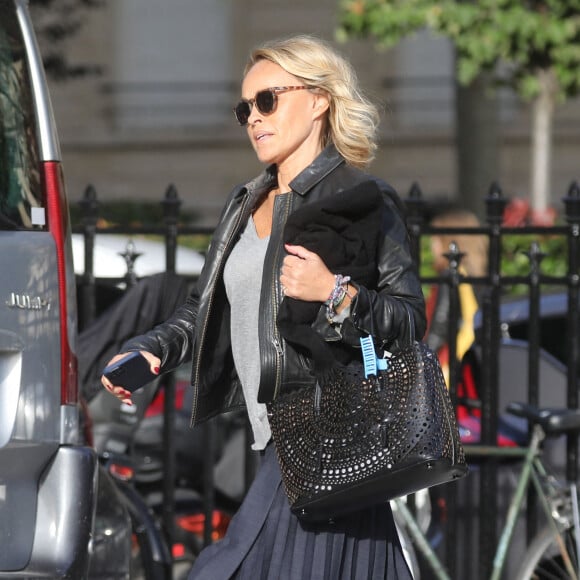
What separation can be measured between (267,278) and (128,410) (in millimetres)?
1955

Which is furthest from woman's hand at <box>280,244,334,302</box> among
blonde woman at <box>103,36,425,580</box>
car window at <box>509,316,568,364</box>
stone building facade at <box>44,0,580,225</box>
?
stone building facade at <box>44,0,580,225</box>

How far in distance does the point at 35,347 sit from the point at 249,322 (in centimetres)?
55

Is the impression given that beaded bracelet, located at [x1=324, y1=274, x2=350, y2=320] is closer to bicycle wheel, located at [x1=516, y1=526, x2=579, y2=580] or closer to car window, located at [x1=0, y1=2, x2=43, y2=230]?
car window, located at [x1=0, y1=2, x2=43, y2=230]

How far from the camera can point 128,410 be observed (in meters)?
5.14

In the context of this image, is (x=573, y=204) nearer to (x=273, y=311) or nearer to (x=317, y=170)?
(x=317, y=170)

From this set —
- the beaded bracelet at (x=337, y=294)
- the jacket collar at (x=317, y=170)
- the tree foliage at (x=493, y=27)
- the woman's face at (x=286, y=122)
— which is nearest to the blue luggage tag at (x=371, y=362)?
the beaded bracelet at (x=337, y=294)

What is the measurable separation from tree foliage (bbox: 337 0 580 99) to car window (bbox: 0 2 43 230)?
20.7 ft

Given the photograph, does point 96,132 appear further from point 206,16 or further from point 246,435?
point 246,435

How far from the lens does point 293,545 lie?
331cm

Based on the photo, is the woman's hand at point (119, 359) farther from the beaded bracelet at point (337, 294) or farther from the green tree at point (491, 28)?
the green tree at point (491, 28)

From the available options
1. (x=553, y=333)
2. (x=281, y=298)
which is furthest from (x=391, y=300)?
(x=553, y=333)

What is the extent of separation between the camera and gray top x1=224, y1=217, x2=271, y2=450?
11.1 ft

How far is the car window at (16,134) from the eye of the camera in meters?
3.64

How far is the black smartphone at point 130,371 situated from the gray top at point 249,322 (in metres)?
0.22
